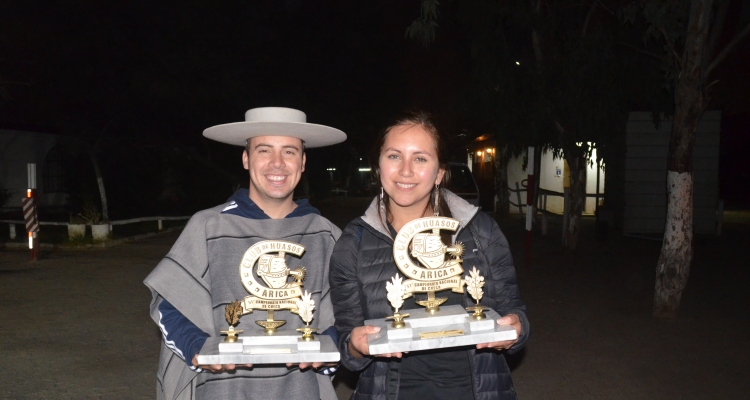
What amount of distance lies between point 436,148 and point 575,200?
466 inches

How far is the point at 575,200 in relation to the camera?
1386 centimetres

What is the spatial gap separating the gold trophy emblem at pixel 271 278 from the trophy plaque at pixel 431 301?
15.4 inches

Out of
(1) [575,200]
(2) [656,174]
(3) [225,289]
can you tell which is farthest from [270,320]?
(2) [656,174]

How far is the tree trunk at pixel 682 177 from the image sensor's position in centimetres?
768

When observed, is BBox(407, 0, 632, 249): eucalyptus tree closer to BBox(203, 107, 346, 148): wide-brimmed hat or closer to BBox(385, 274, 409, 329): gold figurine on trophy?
BBox(203, 107, 346, 148): wide-brimmed hat

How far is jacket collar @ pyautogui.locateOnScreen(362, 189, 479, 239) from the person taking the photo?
272 centimetres

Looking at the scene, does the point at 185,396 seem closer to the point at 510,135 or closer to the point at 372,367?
the point at 372,367

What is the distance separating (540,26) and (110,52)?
38.5ft

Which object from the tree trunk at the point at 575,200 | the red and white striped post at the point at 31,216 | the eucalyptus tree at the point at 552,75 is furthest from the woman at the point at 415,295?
the tree trunk at the point at 575,200

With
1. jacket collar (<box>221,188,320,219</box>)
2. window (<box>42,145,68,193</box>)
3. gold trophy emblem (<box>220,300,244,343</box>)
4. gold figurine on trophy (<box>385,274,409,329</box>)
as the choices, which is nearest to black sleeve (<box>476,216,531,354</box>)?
gold figurine on trophy (<box>385,274,409,329</box>)

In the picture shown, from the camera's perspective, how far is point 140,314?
827cm

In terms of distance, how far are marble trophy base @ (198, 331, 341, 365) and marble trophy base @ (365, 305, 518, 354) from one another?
207 millimetres

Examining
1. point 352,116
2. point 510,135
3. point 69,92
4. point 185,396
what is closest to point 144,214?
point 69,92

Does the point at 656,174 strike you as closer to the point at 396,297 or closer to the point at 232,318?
the point at 396,297
